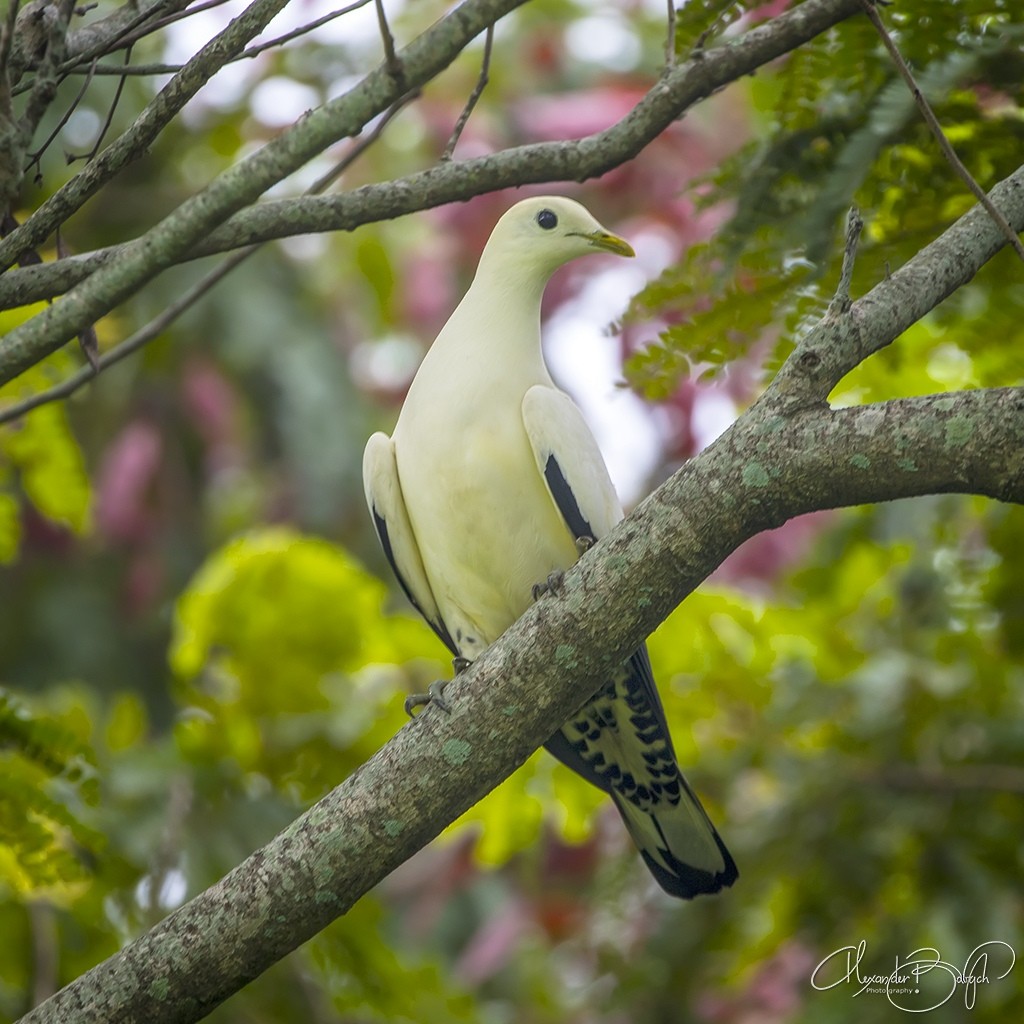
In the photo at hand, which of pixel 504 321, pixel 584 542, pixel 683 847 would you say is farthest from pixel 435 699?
pixel 504 321

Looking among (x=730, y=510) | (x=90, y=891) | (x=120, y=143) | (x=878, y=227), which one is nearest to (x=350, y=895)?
(x=730, y=510)

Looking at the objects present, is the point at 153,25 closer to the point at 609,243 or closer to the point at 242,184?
the point at 242,184

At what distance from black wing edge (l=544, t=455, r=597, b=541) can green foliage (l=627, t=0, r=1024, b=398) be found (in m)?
0.34

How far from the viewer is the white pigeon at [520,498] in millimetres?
3654

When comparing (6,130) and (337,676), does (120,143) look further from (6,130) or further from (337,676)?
(337,676)

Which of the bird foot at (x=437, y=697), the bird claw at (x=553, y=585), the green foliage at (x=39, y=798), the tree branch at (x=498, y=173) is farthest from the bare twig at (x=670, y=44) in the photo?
the green foliage at (x=39, y=798)

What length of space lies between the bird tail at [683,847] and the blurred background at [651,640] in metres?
1.05

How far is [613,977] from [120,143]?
443cm

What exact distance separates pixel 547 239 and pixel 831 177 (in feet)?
3.14

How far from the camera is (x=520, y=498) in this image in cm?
370

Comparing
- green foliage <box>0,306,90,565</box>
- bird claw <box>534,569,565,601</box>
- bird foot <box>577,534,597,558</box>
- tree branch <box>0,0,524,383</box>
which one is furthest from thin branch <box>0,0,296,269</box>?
green foliage <box>0,306,90,565</box>

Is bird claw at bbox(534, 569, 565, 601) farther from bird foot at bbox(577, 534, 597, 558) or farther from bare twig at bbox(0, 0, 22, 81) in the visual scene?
bare twig at bbox(0, 0, 22, 81)

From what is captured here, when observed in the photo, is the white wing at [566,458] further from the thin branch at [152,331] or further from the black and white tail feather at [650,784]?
the thin branch at [152,331]

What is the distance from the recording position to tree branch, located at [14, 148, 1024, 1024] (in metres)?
2.56
